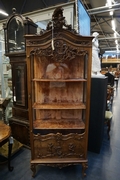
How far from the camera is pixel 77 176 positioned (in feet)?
5.67

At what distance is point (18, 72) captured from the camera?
7.22 feet

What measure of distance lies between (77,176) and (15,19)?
2611 millimetres

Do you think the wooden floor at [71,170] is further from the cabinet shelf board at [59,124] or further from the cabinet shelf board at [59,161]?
the cabinet shelf board at [59,124]

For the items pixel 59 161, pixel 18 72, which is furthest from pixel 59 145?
pixel 18 72

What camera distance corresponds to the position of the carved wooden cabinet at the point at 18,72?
2.11 m

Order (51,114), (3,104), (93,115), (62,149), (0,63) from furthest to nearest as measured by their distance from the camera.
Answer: (0,63), (3,104), (93,115), (51,114), (62,149)

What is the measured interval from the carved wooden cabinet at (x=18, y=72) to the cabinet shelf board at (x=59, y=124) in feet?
1.52

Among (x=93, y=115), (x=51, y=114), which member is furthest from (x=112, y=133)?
(x=51, y=114)

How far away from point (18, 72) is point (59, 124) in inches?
45.4

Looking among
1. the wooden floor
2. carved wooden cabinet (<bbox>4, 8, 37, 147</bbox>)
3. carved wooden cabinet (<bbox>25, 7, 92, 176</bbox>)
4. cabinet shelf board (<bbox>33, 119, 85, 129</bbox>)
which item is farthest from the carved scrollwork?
carved wooden cabinet (<bbox>4, 8, 37, 147</bbox>)

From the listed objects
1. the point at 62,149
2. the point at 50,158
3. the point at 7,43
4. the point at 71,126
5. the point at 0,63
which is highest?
the point at 7,43

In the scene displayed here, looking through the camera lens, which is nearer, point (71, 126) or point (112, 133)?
point (71, 126)

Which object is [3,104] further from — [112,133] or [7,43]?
[112,133]

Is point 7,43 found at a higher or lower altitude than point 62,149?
higher
